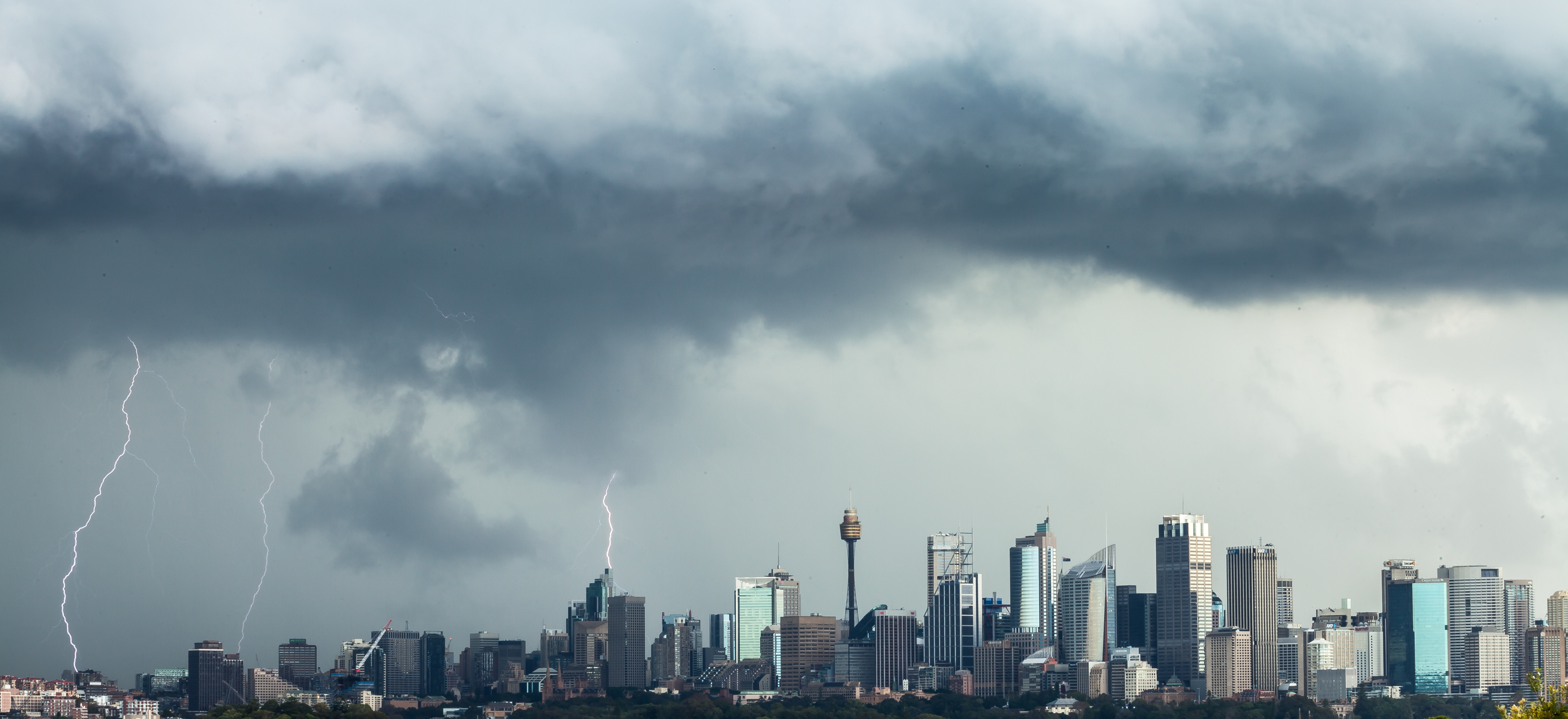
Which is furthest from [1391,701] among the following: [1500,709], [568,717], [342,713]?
[1500,709]

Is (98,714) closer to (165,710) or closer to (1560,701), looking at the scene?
(165,710)

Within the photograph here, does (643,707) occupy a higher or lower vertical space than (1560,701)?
lower

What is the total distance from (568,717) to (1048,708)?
5405 cm

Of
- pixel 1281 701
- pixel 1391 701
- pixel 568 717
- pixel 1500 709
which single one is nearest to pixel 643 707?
pixel 568 717

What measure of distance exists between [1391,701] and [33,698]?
439 ft

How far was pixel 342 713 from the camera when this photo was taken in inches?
5502

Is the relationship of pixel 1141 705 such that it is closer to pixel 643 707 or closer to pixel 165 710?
pixel 643 707

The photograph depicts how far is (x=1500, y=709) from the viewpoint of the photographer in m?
48.7

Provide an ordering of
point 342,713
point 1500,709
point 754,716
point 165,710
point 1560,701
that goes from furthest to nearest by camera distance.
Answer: point 165,710
point 754,716
point 342,713
point 1500,709
point 1560,701

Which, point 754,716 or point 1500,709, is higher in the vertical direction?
point 1500,709

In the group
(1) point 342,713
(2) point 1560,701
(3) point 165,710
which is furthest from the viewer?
(3) point 165,710

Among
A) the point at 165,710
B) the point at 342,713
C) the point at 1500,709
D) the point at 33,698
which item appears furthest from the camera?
the point at 165,710

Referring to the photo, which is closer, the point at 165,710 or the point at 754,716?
the point at 754,716

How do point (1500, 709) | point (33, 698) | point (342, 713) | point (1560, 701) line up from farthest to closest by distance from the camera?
point (33, 698), point (342, 713), point (1500, 709), point (1560, 701)
